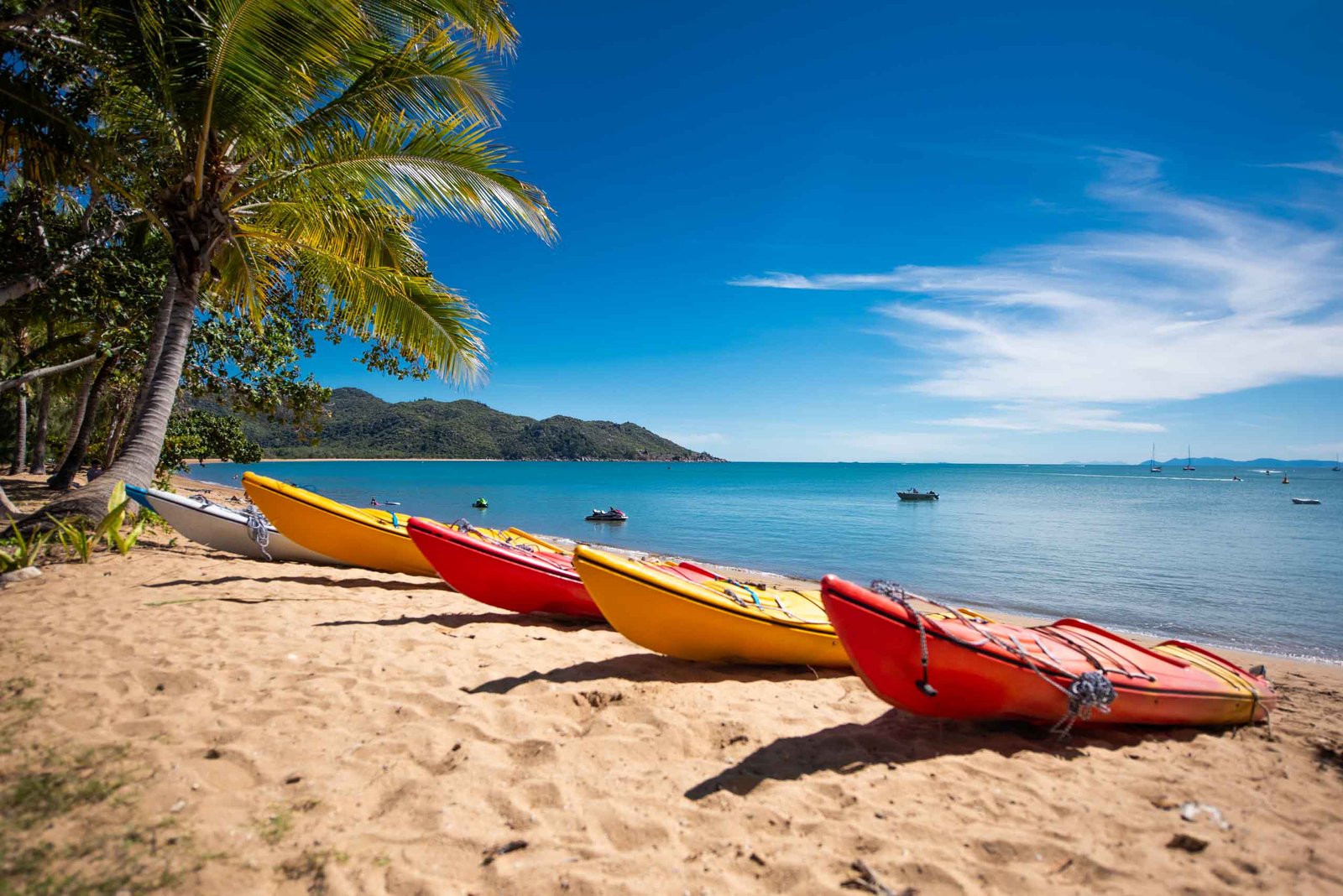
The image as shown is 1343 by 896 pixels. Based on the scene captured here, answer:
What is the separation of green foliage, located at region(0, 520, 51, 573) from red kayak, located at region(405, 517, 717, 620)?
10.9 ft

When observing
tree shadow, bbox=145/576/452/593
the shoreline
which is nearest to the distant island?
the shoreline

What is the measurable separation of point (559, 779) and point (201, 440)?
14.9 metres

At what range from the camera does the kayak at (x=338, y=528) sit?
6602 mm

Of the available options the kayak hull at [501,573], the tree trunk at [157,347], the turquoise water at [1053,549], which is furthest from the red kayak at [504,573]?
the turquoise water at [1053,549]

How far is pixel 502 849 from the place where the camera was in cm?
221

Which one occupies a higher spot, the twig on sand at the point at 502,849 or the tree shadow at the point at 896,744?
the twig on sand at the point at 502,849

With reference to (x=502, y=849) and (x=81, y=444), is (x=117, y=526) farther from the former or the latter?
(x=81, y=444)

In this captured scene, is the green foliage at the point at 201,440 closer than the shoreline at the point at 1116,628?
No

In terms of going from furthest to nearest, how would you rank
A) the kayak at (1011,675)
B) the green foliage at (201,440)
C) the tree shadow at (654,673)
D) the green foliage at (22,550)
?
the green foliage at (201,440) → the green foliage at (22,550) → the tree shadow at (654,673) → the kayak at (1011,675)

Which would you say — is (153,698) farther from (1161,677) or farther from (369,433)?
(369,433)

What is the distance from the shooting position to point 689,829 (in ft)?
7.92

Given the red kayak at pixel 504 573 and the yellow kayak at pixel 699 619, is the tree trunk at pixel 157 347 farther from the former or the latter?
the yellow kayak at pixel 699 619

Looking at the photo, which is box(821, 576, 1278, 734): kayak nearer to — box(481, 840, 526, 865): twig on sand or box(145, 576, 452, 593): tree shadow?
box(481, 840, 526, 865): twig on sand

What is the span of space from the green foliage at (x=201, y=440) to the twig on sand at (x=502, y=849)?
42.9 feet
